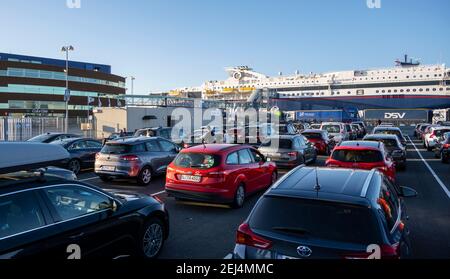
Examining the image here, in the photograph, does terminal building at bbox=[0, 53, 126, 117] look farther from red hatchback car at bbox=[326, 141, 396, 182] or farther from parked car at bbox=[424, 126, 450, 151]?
red hatchback car at bbox=[326, 141, 396, 182]

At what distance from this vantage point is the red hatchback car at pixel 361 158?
9.10m

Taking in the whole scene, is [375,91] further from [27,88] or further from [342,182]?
[342,182]

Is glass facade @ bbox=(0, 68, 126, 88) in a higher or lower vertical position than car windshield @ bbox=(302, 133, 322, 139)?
higher

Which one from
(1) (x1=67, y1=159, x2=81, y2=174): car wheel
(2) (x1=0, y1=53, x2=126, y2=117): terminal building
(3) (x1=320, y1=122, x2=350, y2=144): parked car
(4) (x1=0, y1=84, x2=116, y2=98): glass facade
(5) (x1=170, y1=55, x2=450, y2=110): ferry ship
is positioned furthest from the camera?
(5) (x1=170, y1=55, x2=450, y2=110): ferry ship

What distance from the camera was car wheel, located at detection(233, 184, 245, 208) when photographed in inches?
321

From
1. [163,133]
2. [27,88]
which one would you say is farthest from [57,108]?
[163,133]

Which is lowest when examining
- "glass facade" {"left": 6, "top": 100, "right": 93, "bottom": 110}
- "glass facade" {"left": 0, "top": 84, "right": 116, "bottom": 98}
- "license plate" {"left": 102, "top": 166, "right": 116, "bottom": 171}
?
"license plate" {"left": 102, "top": 166, "right": 116, "bottom": 171}

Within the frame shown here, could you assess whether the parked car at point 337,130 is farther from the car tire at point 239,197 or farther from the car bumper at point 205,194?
the car bumper at point 205,194

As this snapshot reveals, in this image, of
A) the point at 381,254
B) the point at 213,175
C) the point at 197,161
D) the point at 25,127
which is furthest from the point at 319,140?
the point at 25,127

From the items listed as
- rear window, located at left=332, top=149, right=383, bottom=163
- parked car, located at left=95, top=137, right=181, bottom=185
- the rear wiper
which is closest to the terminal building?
parked car, located at left=95, top=137, right=181, bottom=185

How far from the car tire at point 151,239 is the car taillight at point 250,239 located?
199cm

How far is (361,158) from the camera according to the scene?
30.5 ft

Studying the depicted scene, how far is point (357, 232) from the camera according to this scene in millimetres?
3162

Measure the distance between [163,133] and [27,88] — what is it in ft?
178
